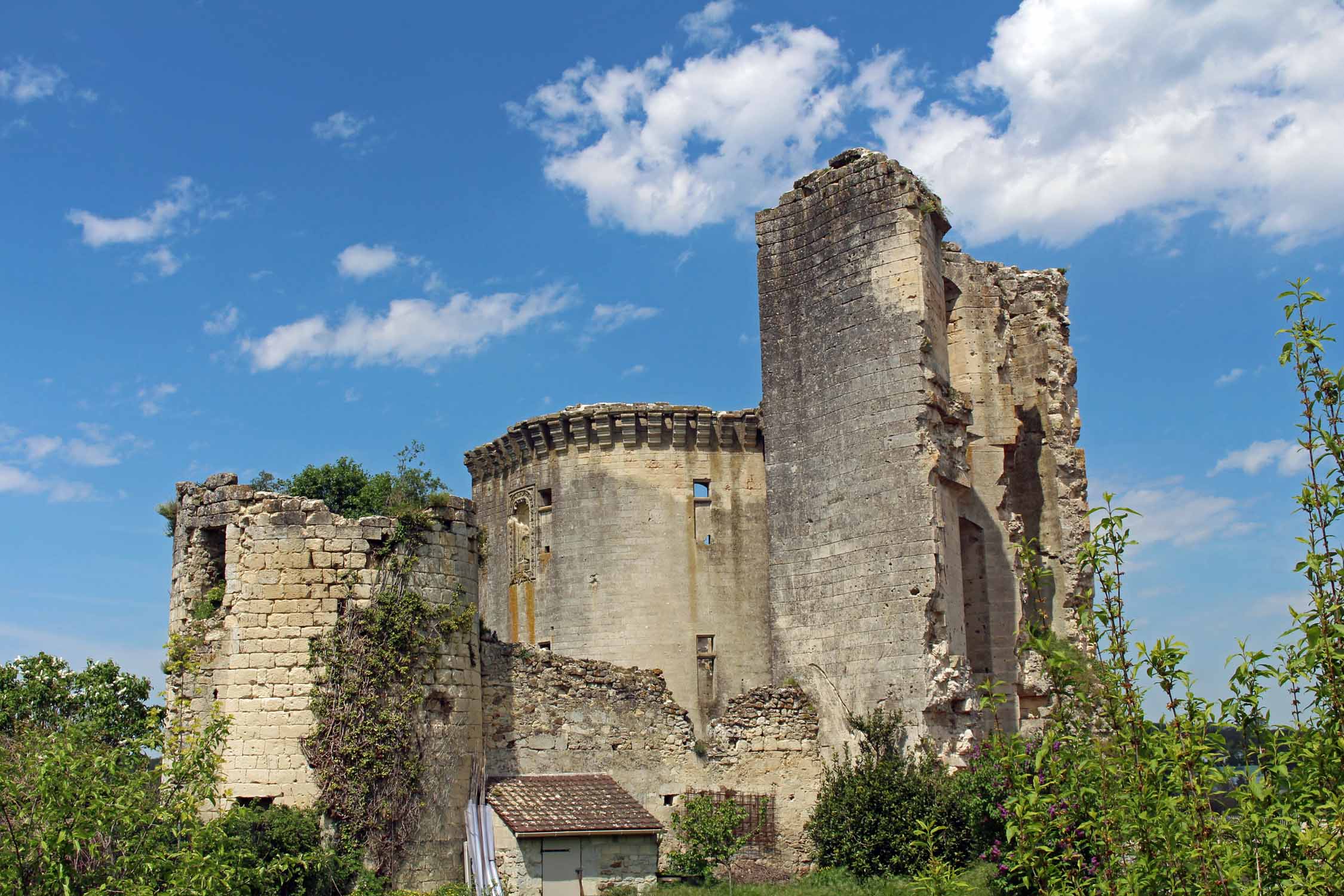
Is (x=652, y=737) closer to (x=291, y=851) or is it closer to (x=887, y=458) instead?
(x=887, y=458)

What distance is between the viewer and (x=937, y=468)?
731 inches

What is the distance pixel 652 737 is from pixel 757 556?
5.50 m

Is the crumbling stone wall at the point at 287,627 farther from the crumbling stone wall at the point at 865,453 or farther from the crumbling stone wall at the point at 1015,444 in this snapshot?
the crumbling stone wall at the point at 1015,444

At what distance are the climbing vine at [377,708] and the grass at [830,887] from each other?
11.7 feet

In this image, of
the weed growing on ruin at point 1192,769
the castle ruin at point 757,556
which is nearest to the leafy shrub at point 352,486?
the castle ruin at point 757,556

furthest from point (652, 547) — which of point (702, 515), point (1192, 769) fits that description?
point (1192, 769)

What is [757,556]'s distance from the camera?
23.7 meters

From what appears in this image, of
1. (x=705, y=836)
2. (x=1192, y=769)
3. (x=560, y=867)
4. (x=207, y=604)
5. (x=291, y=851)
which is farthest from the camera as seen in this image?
(x=705, y=836)

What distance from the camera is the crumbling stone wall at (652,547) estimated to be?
23.1 metres

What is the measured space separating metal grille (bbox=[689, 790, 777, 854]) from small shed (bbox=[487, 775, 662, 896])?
1930mm

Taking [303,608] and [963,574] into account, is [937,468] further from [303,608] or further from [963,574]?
[303,608]

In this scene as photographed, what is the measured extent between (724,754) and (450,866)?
5.11m

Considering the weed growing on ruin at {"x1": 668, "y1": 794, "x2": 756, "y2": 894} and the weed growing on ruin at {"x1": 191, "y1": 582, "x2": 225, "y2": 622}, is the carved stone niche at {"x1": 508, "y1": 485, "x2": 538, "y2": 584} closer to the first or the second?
the weed growing on ruin at {"x1": 668, "y1": 794, "x2": 756, "y2": 894}

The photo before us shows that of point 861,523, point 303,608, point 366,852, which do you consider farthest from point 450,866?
point 861,523
